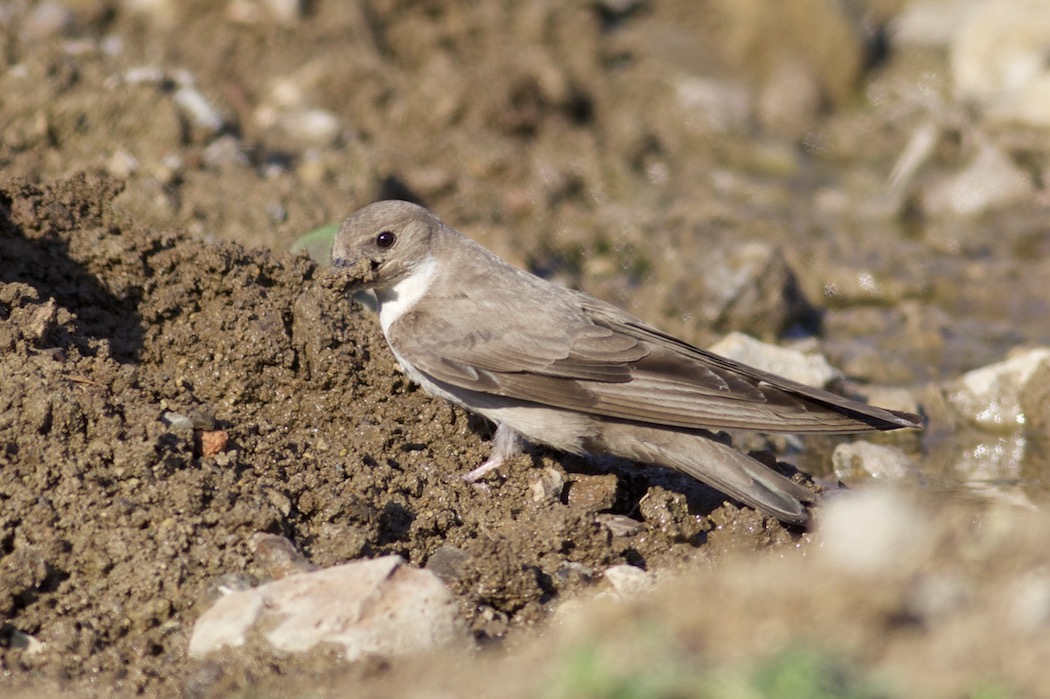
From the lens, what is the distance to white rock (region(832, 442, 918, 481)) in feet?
20.5

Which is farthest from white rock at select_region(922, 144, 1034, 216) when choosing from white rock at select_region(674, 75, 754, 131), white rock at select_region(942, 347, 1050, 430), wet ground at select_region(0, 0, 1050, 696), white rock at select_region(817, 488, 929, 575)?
white rock at select_region(817, 488, 929, 575)

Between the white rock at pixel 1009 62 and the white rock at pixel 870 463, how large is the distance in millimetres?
5211

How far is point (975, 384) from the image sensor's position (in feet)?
23.1

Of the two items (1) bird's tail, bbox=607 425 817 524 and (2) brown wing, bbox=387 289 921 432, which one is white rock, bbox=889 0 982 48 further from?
(1) bird's tail, bbox=607 425 817 524

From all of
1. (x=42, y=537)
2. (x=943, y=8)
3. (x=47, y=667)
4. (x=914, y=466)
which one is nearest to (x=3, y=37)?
(x=42, y=537)

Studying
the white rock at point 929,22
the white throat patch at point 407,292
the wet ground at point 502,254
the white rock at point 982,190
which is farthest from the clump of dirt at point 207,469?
the white rock at point 929,22

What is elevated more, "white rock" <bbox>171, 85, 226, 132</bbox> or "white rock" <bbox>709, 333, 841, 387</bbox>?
"white rock" <bbox>171, 85, 226, 132</bbox>

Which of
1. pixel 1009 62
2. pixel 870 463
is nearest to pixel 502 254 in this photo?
pixel 870 463

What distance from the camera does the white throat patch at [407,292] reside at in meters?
5.80

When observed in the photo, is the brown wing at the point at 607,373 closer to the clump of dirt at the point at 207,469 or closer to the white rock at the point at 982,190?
the clump of dirt at the point at 207,469

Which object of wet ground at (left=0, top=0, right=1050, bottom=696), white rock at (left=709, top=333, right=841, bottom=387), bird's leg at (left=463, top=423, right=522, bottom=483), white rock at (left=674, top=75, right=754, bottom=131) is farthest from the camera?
white rock at (left=674, top=75, right=754, bottom=131)

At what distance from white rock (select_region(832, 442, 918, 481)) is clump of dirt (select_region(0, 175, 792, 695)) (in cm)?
111

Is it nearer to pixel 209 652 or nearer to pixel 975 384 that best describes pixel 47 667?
pixel 209 652

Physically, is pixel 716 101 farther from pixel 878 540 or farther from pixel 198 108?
pixel 878 540
